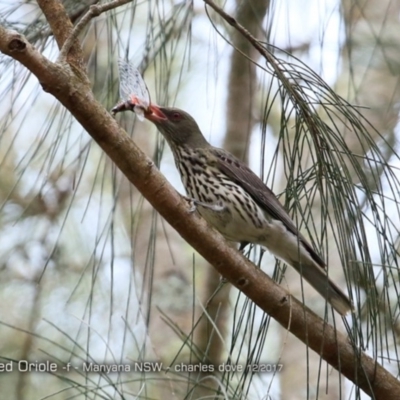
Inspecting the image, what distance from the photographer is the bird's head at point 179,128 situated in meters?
2.63

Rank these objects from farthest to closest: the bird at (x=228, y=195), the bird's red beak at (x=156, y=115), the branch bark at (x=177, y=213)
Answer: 1. the bird at (x=228, y=195)
2. the bird's red beak at (x=156, y=115)
3. the branch bark at (x=177, y=213)

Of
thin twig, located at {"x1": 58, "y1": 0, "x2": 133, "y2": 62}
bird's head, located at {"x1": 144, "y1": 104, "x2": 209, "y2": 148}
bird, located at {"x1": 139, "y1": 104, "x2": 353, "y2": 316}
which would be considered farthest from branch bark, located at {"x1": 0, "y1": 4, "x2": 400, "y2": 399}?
bird's head, located at {"x1": 144, "y1": 104, "x2": 209, "y2": 148}

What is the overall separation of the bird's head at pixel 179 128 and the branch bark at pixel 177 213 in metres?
0.93

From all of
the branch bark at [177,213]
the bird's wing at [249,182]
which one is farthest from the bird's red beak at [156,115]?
the branch bark at [177,213]

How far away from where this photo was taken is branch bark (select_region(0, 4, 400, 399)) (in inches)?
58.5

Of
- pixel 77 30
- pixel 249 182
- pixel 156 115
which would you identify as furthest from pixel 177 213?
pixel 249 182

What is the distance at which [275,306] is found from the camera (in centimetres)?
177

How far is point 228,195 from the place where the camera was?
2.64m

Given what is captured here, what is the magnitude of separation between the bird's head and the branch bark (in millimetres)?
934

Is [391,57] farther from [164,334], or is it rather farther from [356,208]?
[356,208]

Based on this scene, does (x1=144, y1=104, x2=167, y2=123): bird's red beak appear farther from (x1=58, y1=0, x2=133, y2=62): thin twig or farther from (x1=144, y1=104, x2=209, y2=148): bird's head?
(x1=58, y1=0, x2=133, y2=62): thin twig

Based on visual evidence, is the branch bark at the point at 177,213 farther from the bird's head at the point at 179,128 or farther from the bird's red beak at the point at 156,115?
the bird's head at the point at 179,128

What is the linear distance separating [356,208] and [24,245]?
1.94 meters

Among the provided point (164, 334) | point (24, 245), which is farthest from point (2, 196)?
point (164, 334)
